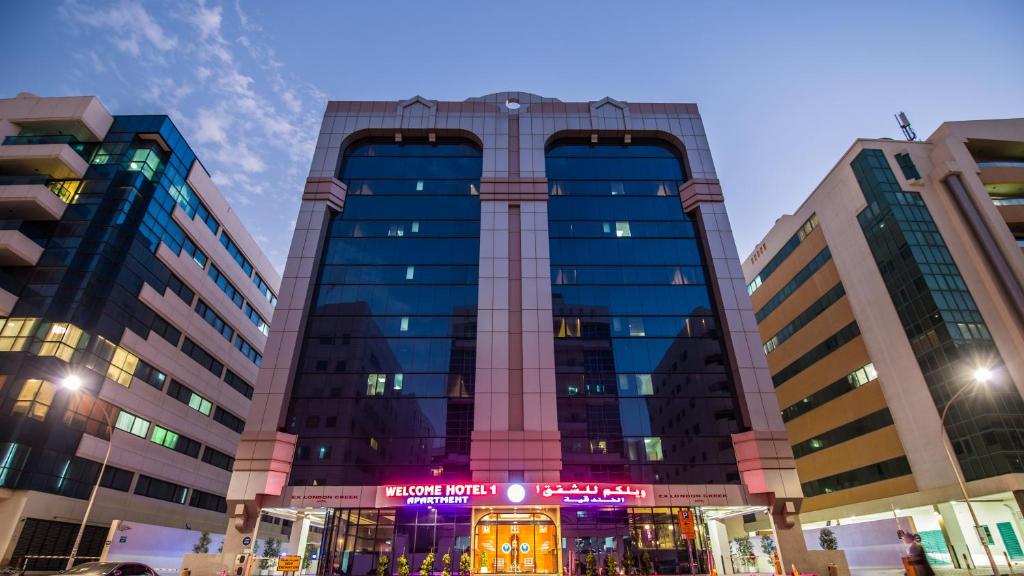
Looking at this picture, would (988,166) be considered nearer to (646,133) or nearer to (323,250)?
(646,133)

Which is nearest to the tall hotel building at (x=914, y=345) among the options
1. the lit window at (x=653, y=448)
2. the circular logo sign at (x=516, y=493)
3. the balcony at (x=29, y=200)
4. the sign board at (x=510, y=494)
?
the lit window at (x=653, y=448)

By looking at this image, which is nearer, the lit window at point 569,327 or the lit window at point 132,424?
the lit window at point 569,327

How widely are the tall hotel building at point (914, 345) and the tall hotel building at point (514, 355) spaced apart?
19759 mm

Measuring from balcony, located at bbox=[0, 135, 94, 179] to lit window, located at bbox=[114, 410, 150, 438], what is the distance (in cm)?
2354

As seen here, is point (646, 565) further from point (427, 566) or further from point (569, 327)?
point (569, 327)

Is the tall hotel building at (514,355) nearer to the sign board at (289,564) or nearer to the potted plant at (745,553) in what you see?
the potted plant at (745,553)

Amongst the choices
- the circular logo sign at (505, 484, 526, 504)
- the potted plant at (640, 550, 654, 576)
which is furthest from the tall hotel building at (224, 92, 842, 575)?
the potted plant at (640, 550, 654, 576)

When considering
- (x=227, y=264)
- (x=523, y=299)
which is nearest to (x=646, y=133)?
(x=523, y=299)

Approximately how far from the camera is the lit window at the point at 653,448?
3728 cm

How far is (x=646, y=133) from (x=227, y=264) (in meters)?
54.2

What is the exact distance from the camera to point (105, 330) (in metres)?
45.3

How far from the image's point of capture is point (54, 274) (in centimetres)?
4434

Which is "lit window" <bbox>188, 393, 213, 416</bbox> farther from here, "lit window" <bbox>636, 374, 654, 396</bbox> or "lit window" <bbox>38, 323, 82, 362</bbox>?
"lit window" <bbox>636, 374, 654, 396</bbox>

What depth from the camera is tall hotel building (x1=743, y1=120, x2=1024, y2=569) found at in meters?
43.1
